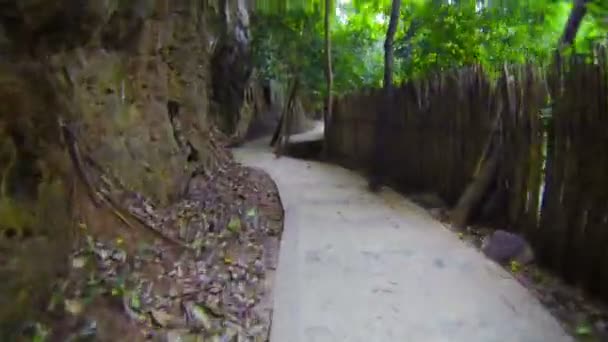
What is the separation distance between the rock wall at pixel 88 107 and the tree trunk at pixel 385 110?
117 inches

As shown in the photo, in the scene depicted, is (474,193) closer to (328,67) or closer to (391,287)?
(391,287)

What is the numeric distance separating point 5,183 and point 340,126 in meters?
12.3

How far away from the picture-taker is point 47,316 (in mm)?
3398

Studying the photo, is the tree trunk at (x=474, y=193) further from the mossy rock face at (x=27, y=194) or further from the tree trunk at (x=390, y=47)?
the mossy rock face at (x=27, y=194)

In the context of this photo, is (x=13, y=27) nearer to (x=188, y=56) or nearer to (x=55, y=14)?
(x=55, y=14)

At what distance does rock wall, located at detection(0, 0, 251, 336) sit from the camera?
3.19 metres

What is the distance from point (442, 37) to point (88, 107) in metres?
6.55

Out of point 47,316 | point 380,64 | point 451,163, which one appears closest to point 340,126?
point 380,64

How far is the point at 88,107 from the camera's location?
5633mm

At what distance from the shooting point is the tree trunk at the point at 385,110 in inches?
409

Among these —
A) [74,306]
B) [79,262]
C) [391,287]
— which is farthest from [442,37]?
[74,306]

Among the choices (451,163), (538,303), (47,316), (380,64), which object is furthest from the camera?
(380,64)

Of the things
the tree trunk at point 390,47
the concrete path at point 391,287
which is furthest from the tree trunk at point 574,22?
the tree trunk at point 390,47

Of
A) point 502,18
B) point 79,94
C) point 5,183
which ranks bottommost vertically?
point 5,183
